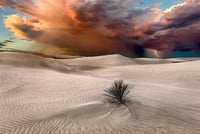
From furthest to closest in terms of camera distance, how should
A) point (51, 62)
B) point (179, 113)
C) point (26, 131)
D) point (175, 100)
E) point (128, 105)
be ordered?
point (51, 62) → point (175, 100) → point (128, 105) → point (179, 113) → point (26, 131)

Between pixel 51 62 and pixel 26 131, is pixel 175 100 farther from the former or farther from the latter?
pixel 51 62

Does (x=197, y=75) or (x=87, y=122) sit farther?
(x=197, y=75)

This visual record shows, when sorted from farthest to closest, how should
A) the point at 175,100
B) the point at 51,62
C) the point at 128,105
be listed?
the point at 51,62, the point at 175,100, the point at 128,105

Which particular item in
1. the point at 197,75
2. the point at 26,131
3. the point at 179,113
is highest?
the point at 197,75

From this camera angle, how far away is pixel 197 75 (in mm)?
23766

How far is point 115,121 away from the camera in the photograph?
8.58 metres

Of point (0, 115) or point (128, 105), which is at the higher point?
point (128, 105)

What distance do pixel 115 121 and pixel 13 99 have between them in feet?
24.0

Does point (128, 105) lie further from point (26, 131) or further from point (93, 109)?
point (26, 131)

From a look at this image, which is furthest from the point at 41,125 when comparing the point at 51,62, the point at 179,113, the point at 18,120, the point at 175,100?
the point at 51,62

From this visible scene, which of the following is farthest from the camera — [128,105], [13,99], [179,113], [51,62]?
[51,62]

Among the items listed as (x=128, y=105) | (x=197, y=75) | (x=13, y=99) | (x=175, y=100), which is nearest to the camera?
(x=128, y=105)

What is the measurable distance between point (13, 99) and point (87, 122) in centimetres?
656

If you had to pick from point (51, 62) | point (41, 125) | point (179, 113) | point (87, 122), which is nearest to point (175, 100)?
point (179, 113)
